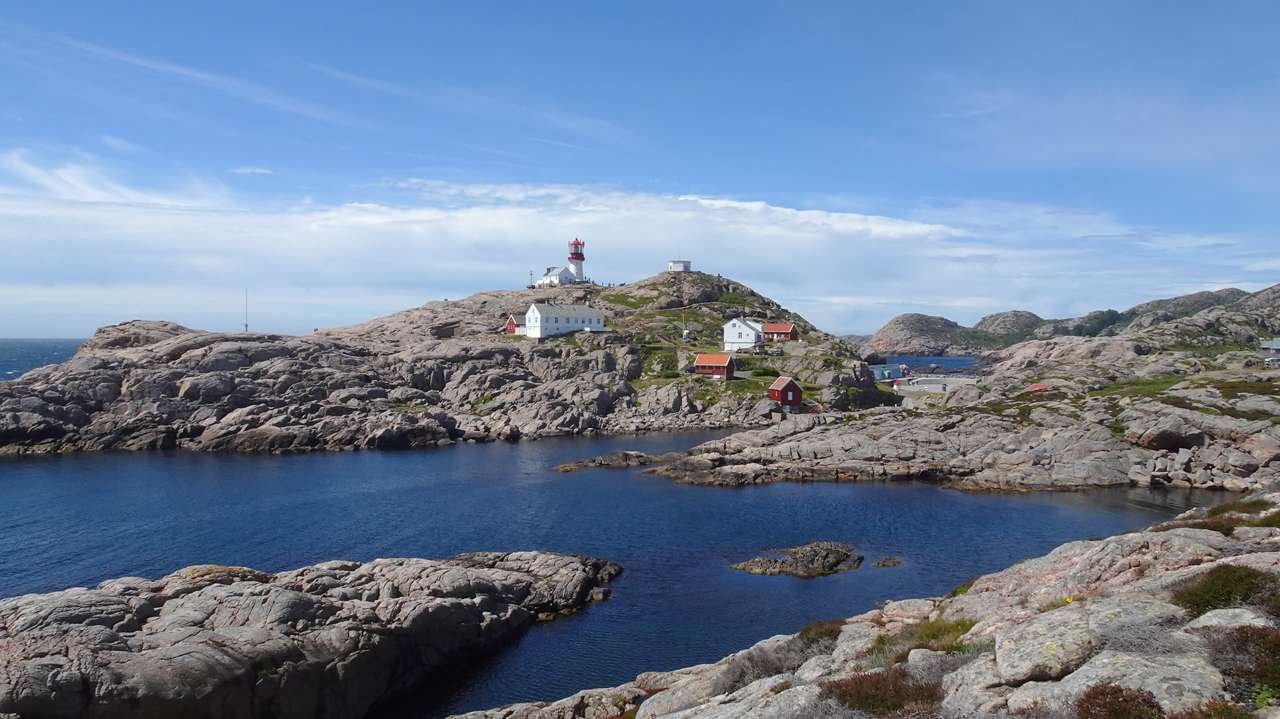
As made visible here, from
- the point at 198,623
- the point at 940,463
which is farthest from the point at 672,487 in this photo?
the point at 198,623

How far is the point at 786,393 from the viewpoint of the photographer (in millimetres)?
127000

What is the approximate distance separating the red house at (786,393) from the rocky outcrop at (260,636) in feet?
266

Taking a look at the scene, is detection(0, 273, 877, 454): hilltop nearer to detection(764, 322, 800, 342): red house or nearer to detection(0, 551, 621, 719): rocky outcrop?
detection(764, 322, 800, 342): red house

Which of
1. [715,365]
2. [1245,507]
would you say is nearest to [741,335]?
[715,365]

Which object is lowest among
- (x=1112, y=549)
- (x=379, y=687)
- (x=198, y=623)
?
(x=379, y=687)

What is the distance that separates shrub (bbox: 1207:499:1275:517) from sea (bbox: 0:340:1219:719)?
15.8 metres

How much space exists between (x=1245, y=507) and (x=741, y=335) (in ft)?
407

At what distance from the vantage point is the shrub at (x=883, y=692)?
1673 cm

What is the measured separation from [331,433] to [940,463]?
80360 mm

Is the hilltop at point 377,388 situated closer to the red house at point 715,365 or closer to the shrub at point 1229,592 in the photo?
the red house at point 715,365

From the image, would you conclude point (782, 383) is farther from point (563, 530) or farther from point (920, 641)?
point (920, 641)

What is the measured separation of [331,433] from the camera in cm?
10981

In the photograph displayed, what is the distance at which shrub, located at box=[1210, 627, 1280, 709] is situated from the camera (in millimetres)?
13609

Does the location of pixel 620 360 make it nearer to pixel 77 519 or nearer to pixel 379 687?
pixel 77 519
